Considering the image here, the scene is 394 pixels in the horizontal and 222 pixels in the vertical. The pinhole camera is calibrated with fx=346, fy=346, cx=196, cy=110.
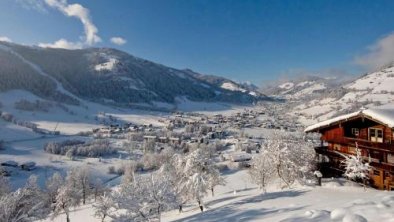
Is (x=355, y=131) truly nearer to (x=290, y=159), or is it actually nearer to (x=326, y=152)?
(x=326, y=152)

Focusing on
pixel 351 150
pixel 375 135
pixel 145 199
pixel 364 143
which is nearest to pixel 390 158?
pixel 375 135

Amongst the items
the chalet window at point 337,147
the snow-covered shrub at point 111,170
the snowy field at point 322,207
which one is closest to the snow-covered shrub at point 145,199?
the snowy field at point 322,207

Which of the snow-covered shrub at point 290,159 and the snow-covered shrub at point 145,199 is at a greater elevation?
the snow-covered shrub at point 290,159

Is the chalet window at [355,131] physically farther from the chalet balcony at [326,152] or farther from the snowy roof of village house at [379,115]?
the chalet balcony at [326,152]

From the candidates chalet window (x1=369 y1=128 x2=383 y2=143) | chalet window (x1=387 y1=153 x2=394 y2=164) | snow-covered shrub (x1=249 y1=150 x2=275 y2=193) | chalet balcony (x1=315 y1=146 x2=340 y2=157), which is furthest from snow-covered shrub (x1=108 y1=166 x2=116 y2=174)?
chalet window (x1=387 y1=153 x2=394 y2=164)

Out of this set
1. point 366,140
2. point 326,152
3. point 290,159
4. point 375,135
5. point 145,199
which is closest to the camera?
point 145,199

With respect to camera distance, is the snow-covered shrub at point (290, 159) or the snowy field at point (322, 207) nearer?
the snowy field at point (322, 207)

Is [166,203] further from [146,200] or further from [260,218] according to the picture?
[260,218]

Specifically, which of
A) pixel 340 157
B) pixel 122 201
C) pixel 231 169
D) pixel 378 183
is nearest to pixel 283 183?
pixel 340 157
